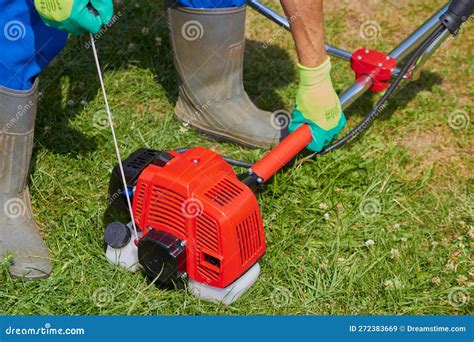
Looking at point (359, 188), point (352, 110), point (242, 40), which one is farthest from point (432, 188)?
point (242, 40)

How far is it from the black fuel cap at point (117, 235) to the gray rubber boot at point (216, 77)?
0.92m

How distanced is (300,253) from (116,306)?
0.74 m

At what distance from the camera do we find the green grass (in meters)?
2.60

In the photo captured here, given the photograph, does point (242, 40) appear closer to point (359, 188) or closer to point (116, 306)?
point (359, 188)

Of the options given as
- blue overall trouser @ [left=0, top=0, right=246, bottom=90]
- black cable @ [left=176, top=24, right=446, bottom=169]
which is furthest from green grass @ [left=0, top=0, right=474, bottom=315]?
blue overall trouser @ [left=0, top=0, right=246, bottom=90]

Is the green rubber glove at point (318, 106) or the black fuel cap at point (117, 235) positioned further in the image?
the green rubber glove at point (318, 106)

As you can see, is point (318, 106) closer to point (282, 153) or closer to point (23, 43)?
point (282, 153)

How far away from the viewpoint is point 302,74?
9.14 ft

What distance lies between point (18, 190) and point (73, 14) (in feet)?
2.64

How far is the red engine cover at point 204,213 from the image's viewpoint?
229cm

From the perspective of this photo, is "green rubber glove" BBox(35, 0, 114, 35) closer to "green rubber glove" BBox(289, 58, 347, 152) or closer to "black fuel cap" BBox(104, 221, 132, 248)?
"black fuel cap" BBox(104, 221, 132, 248)

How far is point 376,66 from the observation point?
3.16m

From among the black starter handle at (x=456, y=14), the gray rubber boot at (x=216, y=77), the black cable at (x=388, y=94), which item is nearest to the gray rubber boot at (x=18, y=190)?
the gray rubber boot at (x=216, y=77)

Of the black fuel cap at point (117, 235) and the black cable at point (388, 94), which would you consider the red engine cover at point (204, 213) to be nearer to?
the black fuel cap at point (117, 235)
